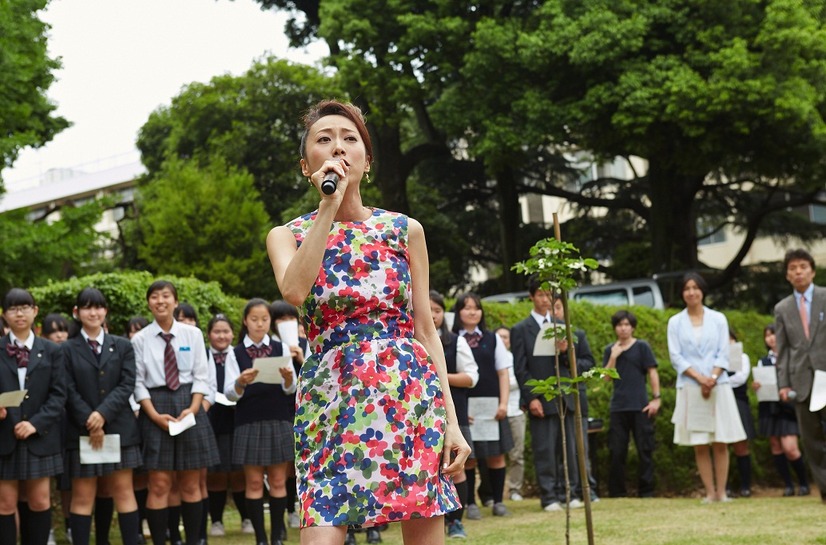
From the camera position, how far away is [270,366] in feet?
27.0

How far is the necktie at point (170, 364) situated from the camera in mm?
8109

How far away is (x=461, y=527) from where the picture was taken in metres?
8.67

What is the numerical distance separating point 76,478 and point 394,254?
4849 millimetres

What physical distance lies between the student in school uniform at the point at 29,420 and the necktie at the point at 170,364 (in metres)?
0.73

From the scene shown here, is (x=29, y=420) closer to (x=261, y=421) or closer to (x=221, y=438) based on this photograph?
(x=261, y=421)

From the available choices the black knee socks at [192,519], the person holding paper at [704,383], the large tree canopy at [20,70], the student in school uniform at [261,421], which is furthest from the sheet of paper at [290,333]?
the large tree canopy at [20,70]

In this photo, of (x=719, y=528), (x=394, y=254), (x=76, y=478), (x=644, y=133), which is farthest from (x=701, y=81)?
(x=394, y=254)

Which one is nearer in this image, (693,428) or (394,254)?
(394,254)

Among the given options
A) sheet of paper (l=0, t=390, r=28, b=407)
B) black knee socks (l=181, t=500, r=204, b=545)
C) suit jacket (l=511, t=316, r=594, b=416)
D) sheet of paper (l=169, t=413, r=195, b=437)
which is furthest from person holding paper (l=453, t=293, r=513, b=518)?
sheet of paper (l=0, t=390, r=28, b=407)

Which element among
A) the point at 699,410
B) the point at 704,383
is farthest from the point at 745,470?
the point at 704,383

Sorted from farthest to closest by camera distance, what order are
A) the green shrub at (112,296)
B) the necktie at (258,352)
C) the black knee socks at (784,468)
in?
the black knee socks at (784,468) < the green shrub at (112,296) < the necktie at (258,352)

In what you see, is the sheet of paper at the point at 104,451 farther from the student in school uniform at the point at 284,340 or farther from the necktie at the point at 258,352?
the student in school uniform at the point at 284,340

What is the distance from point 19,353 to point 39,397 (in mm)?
349

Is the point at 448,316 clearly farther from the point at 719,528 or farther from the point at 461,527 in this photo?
the point at 719,528
